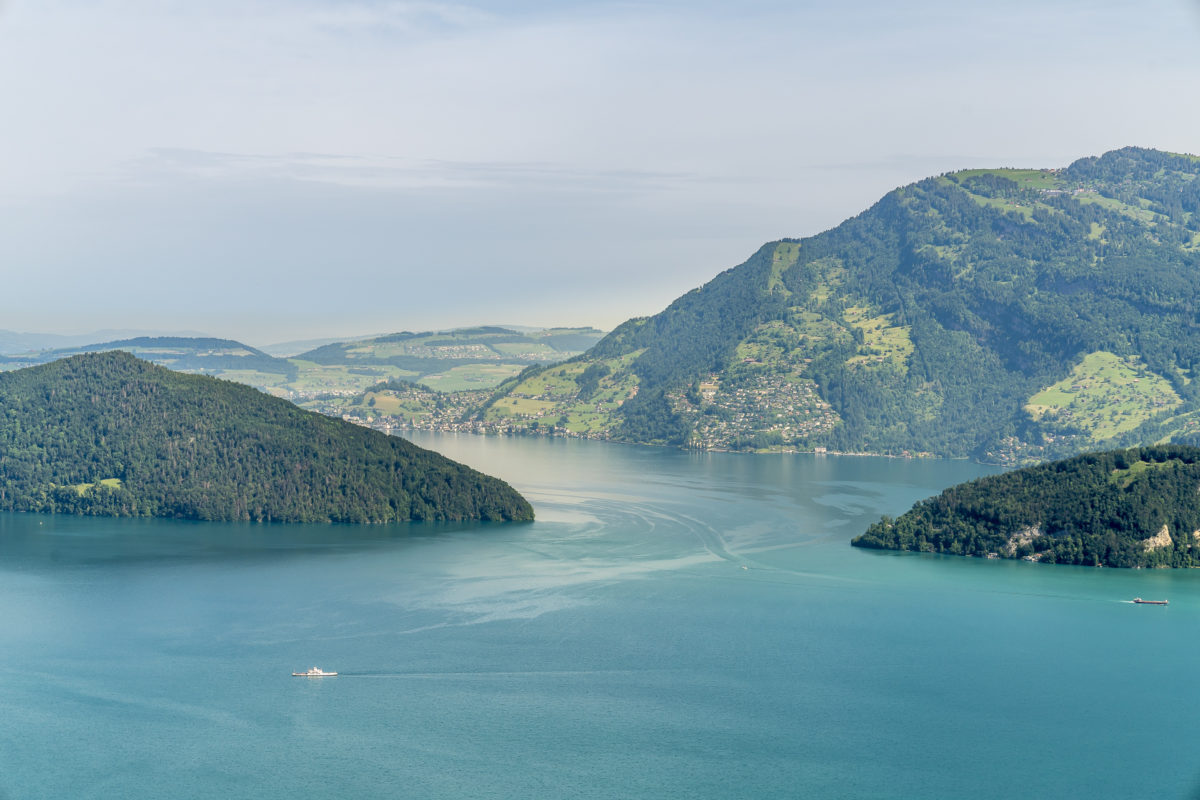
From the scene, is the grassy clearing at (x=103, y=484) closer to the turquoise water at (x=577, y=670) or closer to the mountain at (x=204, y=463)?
the mountain at (x=204, y=463)

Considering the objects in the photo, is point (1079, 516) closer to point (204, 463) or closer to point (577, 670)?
point (577, 670)

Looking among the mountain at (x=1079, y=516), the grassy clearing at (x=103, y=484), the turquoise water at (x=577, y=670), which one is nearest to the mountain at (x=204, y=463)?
the grassy clearing at (x=103, y=484)

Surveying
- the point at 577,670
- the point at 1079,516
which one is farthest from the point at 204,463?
the point at 1079,516

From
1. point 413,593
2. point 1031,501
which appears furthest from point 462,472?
point 1031,501

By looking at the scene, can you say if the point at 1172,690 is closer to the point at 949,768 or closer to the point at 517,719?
the point at 949,768

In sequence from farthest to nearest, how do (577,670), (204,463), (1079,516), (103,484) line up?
(204,463) → (103,484) → (1079,516) → (577,670)

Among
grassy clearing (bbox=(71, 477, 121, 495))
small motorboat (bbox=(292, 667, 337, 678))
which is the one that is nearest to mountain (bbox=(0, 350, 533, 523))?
grassy clearing (bbox=(71, 477, 121, 495))
